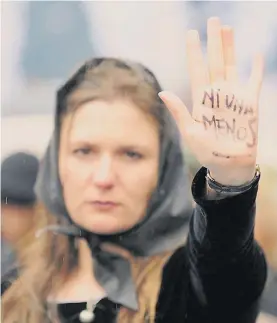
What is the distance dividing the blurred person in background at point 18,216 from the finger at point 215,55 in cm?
43

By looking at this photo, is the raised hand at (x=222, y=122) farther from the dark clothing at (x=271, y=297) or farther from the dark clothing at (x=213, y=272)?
the dark clothing at (x=271, y=297)

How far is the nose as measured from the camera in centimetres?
106

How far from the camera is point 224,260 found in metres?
0.90

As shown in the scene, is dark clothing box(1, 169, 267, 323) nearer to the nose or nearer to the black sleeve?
the black sleeve

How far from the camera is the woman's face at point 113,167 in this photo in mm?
1065

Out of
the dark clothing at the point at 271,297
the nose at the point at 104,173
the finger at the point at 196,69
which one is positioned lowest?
the dark clothing at the point at 271,297

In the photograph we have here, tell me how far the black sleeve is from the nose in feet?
0.64

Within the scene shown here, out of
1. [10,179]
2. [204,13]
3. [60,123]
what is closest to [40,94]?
[60,123]

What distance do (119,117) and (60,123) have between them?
0.39 feet

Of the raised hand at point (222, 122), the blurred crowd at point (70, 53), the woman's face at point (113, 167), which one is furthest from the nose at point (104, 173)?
the raised hand at point (222, 122)

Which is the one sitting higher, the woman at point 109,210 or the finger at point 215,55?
the finger at point 215,55

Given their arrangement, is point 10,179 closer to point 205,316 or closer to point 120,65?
point 120,65

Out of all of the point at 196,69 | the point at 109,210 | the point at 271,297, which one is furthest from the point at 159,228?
the point at 196,69

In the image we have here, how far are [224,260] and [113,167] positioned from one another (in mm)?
290
